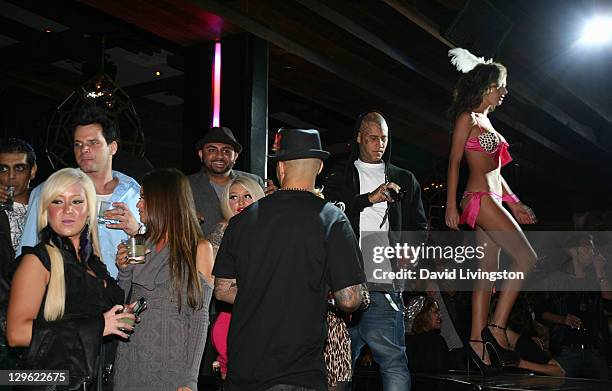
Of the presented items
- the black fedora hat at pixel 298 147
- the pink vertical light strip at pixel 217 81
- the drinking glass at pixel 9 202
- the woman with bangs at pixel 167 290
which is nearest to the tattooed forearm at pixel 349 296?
the black fedora hat at pixel 298 147

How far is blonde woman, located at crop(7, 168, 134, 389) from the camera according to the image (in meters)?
2.56

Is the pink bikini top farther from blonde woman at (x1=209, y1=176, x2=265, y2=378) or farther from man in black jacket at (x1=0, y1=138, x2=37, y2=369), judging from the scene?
man in black jacket at (x1=0, y1=138, x2=37, y2=369)

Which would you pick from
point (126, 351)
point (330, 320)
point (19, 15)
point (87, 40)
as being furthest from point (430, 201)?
point (126, 351)

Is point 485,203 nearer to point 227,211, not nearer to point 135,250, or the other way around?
point 227,211

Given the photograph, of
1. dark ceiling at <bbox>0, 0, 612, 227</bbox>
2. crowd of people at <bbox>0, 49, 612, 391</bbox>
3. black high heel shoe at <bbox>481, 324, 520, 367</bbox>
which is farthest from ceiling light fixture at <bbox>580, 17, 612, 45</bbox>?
black high heel shoe at <bbox>481, 324, 520, 367</bbox>

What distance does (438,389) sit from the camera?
14.8ft

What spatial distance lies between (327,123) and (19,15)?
17.0 ft

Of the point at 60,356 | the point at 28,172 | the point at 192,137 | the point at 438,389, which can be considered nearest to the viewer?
the point at 60,356

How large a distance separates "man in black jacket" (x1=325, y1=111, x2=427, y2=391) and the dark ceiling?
0.86 m


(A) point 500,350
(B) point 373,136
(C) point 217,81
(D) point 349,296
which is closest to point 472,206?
(B) point 373,136

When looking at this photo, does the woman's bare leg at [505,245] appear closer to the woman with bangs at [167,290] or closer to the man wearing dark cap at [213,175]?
the man wearing dark cap at [213,175]

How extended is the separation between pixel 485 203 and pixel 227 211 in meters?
1.53

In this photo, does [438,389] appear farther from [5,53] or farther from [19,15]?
[5,53]

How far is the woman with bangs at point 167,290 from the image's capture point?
118 inches
